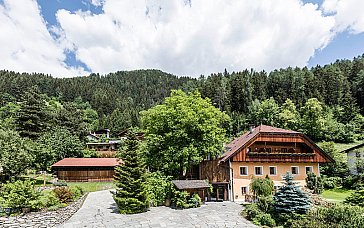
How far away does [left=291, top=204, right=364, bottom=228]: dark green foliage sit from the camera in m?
16.4

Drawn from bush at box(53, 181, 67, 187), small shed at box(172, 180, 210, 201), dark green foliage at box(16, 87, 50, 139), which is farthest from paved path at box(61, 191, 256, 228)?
dark green foliage at box(16, 87, 50, 139)

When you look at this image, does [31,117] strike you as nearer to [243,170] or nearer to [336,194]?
[243,170]

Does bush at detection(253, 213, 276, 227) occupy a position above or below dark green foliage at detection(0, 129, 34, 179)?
below

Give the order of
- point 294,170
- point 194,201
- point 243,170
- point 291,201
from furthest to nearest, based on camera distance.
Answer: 1. point 294,170
2. point 243,170
3. point 194,201
4. point 291,201

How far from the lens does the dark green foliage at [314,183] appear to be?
29372 mm

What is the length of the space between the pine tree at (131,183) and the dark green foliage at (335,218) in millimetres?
12029

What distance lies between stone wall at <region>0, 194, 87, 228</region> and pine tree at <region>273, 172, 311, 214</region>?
16.1 meters

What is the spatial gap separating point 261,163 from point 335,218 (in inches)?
505

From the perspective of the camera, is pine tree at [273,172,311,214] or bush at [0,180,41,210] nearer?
pine tree at [273,172,311,214]

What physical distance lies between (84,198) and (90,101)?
94.0m

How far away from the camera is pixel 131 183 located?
2364 centimetres

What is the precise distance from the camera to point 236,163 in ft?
98.6

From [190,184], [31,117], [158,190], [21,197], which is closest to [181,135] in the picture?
[190,184]

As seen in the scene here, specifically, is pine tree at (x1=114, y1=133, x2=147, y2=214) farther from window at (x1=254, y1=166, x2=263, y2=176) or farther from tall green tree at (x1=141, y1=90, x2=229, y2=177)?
window at (x1=254, y1=166, x2=263, y2=176)
